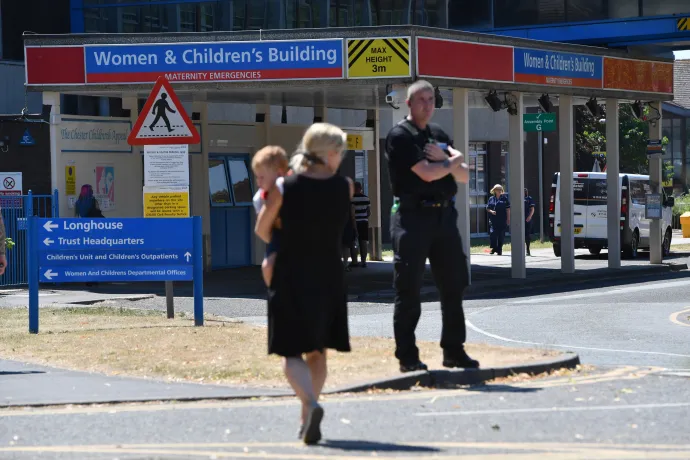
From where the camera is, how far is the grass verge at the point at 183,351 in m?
9.77

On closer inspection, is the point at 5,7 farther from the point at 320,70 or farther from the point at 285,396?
the point at 285,396

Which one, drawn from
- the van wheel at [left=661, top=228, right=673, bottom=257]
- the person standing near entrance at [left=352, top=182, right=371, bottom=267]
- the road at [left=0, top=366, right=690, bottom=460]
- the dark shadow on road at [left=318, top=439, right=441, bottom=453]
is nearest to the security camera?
the person standing near entrance at [left=352, top=182, right=371, bottom=267]

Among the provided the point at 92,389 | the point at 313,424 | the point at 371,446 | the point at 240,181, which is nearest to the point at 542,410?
the point at 371,446

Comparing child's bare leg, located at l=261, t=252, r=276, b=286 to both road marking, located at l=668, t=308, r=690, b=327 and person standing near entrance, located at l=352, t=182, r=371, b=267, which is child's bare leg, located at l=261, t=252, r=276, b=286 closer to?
road marking, located at l=668, t=308, r=690, b=327

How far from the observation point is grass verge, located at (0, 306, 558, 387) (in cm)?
977

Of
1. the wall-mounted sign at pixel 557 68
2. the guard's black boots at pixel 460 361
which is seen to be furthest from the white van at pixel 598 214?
the guard's black boots at pixel 460 361

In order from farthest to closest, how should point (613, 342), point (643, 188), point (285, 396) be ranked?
1. point (643, 188)
2. point (613, 342)
3. point (285, 396)

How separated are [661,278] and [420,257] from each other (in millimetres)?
14808

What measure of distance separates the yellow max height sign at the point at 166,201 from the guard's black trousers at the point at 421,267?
5.27m

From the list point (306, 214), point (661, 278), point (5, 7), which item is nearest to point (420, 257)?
point (306, 214)

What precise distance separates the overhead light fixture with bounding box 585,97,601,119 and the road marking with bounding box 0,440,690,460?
59.5 ft

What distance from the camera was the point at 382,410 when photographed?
316 inches

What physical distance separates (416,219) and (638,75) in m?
17.0

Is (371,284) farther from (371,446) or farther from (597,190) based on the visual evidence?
(371,446)
